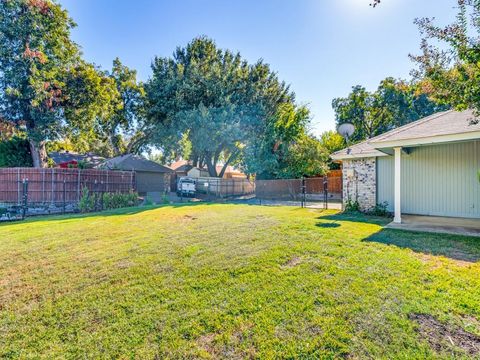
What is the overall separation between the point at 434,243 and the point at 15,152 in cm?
2375

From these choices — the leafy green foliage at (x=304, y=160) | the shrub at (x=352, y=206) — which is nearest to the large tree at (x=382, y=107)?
the leafy green foliage at (x=304, y=160)

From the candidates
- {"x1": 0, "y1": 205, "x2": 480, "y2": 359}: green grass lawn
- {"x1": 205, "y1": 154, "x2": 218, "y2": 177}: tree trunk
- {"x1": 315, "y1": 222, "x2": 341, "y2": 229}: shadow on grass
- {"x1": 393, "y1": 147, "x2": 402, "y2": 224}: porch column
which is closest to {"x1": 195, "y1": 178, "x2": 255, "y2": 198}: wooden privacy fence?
{"x1": 205, "y1": 154, "x2": 218, "y2": 177}: tree trunk

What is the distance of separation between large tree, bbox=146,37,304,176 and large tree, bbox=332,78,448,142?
788 centimetres

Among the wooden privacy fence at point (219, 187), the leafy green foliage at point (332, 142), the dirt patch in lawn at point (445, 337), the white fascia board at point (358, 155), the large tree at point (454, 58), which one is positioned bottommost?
the dirt patch in lawn at point (445, 337)

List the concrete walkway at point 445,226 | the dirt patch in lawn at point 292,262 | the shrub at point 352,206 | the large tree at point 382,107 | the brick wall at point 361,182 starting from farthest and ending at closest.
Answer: the large tree at point 382,107 < the shrub at point 352,206 < the brick wall at point 361,182 < the concrete walkway at point 445,226 < the dirt patch in lawn at point 292,262

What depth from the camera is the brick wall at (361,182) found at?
377 inches

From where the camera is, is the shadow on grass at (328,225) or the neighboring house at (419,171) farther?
the neighboring house at (419,171)

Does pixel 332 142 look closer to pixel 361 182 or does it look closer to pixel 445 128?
pixel 361 182

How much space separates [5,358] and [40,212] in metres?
12.7

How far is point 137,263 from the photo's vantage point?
4.21 meters

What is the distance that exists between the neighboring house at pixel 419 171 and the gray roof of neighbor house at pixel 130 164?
1711cm

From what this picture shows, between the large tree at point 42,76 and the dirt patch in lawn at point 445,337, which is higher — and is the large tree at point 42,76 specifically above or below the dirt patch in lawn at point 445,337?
above

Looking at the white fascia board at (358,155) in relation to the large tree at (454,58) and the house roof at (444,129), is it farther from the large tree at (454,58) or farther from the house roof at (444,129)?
the large tree at (454,58)

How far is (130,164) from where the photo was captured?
70.8ft
